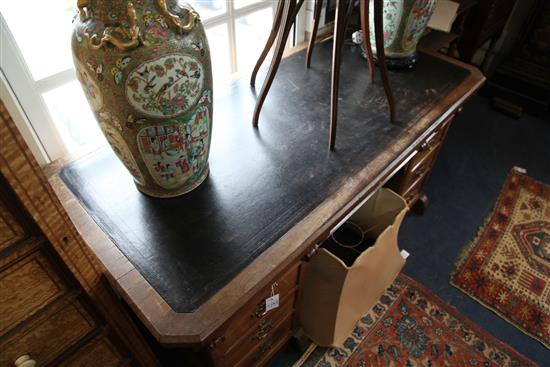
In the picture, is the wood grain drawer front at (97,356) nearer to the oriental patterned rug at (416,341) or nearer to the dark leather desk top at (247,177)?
the dark leather desk top at (247,177)

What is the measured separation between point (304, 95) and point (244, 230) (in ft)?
1.55

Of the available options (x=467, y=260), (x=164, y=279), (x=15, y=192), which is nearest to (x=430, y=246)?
(x=467, y=260)

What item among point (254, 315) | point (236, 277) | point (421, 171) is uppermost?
point (236, 277)

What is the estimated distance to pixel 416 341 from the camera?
1149mm

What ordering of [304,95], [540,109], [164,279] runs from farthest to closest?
1. [540,109]
2. [304,95]
3. [164,279]

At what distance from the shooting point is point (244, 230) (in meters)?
0.69

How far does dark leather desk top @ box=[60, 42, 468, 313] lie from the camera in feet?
2.13

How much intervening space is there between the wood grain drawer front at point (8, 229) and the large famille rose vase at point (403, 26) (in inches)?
37.7

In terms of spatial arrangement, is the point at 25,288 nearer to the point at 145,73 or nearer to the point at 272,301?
the point at 145,73

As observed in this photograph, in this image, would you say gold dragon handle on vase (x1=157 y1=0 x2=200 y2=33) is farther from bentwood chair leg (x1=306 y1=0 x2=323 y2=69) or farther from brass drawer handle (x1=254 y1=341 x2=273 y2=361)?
brass drawer handle (x1=254 y1=341 x2=273 y2=361)

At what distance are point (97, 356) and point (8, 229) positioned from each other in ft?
1.07

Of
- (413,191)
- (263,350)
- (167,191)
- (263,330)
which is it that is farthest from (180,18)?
(413,191)

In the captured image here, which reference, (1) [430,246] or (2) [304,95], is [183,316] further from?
(1) [430,246]

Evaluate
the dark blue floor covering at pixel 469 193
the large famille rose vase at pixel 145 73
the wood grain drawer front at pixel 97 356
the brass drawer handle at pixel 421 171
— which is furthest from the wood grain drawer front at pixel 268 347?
the brass drawer handle at pixel 421 171
